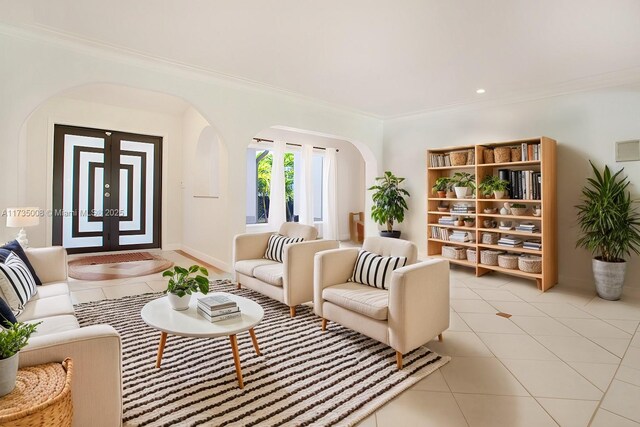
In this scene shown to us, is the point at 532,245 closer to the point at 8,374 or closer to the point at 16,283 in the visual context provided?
the point at 8,374

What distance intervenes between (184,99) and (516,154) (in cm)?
428

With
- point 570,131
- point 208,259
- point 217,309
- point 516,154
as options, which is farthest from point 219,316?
point 570,131

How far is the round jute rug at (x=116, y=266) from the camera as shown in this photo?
4.80 meters

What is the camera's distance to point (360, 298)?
2.53 metres

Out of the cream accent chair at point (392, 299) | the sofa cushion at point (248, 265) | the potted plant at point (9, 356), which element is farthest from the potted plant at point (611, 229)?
the potted plant at point (9, 356)

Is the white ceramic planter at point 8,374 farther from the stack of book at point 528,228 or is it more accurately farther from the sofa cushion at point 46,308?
the stack of book at point 528,228

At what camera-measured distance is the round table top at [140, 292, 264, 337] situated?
2012 millimetres

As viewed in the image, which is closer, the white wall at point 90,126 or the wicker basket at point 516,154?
the wicker basket at point 516,154

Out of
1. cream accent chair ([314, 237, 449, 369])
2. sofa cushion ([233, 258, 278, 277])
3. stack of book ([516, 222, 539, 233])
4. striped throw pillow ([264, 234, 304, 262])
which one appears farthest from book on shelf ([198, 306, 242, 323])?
stack of book ([516, 222, 539, 233])

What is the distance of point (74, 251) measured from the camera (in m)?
6.22

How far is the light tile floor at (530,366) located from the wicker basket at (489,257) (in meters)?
0.70

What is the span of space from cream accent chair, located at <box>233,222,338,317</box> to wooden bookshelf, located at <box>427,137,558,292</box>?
95.6 inches

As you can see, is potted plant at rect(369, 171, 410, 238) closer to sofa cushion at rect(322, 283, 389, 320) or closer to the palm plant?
the palm plant

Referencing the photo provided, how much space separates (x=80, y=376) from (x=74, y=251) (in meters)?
5.97
